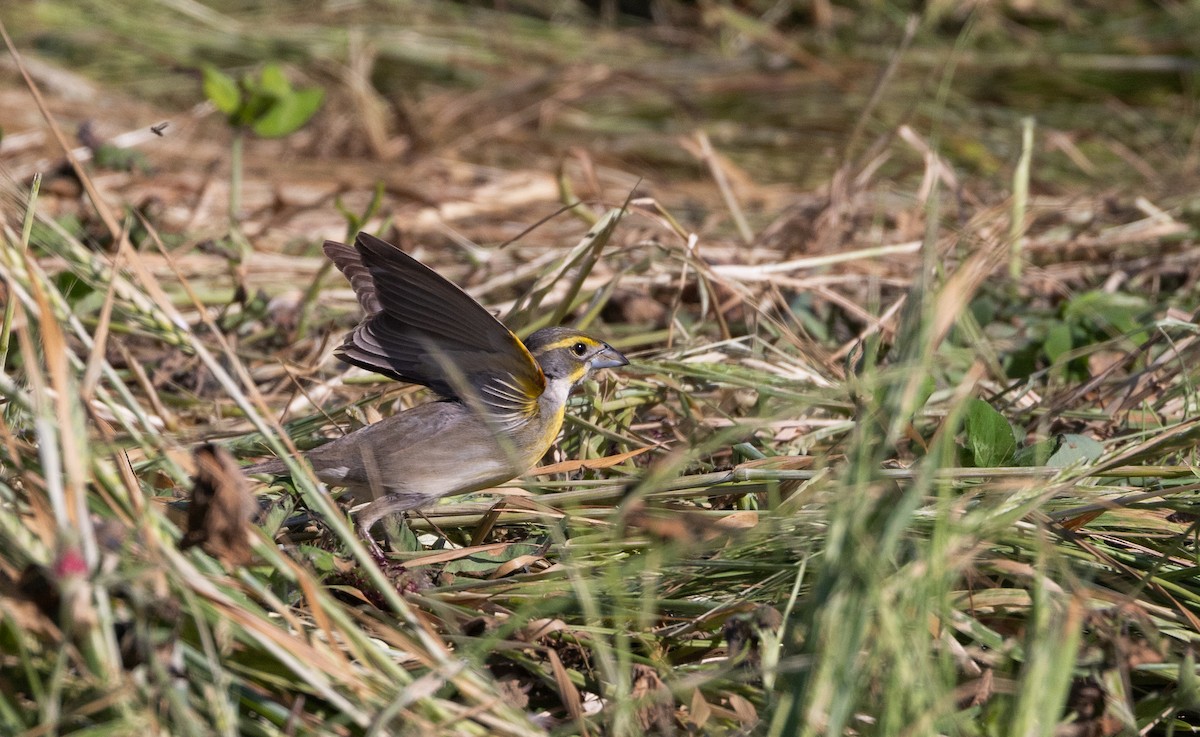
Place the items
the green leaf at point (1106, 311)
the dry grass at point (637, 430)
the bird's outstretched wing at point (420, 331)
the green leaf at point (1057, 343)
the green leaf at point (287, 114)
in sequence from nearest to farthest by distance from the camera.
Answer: the dry grass at point (637, 430) → the bird's outstretched wing at point (420, 331) → the green leaf at point (1057, 343) → the green leaf at point (1106, 311) → the green leaf at point (287, 114)

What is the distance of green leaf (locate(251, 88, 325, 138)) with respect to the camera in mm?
4969

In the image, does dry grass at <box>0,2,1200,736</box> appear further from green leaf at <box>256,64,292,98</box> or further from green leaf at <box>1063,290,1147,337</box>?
green leaf at <box>256,64,292,98</box>

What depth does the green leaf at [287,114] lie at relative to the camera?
4969 mm

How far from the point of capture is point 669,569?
2666mm

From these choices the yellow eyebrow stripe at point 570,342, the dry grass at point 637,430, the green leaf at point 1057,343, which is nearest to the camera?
the dry grass at point 637,430

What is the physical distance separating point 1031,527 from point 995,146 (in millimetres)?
5316

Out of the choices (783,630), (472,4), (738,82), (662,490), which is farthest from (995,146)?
(783,630)

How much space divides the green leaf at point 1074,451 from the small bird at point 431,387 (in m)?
1.27

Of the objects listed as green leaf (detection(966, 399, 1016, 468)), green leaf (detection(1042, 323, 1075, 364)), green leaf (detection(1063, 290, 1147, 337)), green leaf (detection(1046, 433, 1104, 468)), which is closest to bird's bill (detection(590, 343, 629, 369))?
green leaf (detection(966, 399, 1016, 468))

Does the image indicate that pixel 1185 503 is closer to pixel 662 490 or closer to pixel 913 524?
pixel 913 524

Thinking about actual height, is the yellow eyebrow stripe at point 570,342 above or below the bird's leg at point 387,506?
above

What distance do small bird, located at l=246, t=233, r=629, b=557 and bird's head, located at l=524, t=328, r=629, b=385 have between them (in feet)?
0.47

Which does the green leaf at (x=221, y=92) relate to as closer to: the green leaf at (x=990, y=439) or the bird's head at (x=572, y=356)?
the bird's head at (x=572, y=356)

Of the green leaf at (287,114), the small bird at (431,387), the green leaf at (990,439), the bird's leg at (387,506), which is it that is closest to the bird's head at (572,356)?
the small bird at (431,387)
